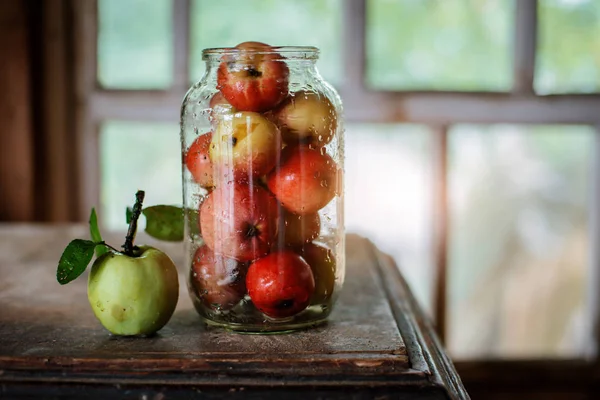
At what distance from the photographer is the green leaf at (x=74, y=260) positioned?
83cm

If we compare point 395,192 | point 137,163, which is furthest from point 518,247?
point 137,163

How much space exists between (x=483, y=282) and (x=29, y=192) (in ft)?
4.49

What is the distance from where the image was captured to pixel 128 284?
0.80 m

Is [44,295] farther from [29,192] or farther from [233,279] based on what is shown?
[29,192]

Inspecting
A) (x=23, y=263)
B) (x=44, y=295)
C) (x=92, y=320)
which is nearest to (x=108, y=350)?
(x=92, y=320)

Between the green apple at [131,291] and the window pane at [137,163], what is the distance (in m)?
1.41

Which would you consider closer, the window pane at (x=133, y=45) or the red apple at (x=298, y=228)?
the red apple at (x=298, y=228)

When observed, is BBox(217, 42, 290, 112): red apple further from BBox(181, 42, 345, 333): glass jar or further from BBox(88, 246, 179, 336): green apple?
BBox(88, 246, 179, 336): green apple

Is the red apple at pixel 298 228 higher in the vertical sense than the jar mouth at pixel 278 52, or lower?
lower

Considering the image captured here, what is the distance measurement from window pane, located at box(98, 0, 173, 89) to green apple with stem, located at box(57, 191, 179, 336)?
1.41m

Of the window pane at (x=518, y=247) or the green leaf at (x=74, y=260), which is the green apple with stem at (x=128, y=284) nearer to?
the green leaf at (x=74, y=260)

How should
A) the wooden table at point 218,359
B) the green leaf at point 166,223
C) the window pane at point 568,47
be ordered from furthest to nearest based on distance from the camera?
1. the window pane at point 568,47
2. the green leaf at point 166,223
3. the wooden table at point 218,359

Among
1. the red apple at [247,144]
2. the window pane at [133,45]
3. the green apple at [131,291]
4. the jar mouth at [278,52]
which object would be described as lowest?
the green apple at [131,291]

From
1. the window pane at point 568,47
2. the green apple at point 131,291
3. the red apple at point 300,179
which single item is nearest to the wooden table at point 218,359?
the green apple at point 131,291
